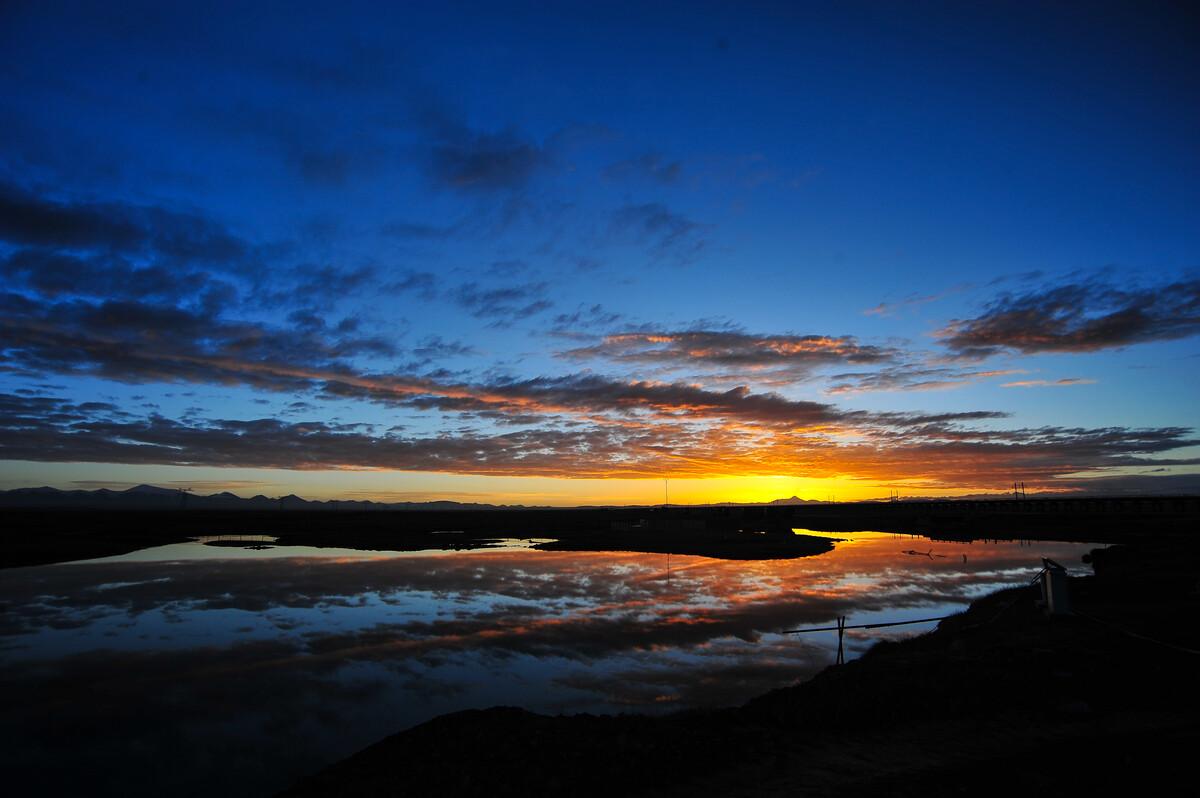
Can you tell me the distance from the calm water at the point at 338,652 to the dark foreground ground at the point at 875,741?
2.53 meters

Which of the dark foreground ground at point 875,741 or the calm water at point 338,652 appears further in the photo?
the calm water at point 338,652

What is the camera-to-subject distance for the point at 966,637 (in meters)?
20.0

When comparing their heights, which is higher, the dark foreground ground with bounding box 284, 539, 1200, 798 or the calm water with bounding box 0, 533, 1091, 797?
the dark foreground ground with bounding box 284, 539, 1200, 798

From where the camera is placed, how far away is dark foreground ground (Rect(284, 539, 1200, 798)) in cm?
981

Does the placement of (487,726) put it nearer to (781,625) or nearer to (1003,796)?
(1003,796)

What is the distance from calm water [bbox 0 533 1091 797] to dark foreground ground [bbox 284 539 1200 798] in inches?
99.7

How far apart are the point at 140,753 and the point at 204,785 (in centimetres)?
245

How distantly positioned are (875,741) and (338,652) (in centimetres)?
1617

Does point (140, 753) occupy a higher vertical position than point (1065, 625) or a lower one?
lower

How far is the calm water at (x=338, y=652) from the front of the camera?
13188 mm

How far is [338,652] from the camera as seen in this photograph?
798 inches

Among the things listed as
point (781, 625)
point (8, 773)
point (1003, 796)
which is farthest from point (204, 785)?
point (781, 625)

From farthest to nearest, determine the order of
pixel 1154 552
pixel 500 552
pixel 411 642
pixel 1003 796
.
A: pixel 500 552, pixel 1154 552, pixel 411 642, pixel 1003 796

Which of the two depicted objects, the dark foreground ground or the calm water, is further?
the calm water
